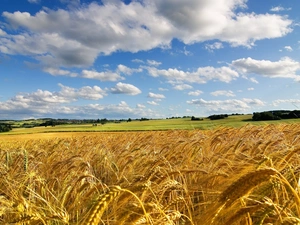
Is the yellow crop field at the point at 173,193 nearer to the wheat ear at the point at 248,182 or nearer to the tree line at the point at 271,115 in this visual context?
the wheat ear at the point at 248,182

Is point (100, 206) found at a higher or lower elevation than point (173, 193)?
higher

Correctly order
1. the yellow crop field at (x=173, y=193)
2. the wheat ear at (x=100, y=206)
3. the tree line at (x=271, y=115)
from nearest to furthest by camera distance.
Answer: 1. the wheat ear at (x=100, y=206)
2. the yellow crop field at (x=173, y=193)
3. the tree line at (x=271, y=115)

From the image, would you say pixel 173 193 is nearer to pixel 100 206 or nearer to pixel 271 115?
pixel 100 206

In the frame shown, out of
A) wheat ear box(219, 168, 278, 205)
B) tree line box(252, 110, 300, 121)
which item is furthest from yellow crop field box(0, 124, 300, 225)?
tree line box(252, 110, 300, 121)

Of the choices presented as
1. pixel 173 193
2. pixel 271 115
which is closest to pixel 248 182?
pixel 173 193

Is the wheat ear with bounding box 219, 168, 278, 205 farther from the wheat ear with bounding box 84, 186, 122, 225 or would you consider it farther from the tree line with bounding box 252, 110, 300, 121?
the tree line with bounding box 252, 110, 300, 121

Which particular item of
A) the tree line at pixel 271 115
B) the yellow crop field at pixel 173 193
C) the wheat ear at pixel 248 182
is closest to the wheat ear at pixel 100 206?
the yellow crop field at pixel 173 193

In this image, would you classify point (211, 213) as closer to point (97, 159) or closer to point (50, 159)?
point (97, 159)

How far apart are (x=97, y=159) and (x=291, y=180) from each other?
3.28 metres

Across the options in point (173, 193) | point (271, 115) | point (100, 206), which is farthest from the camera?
point (271, 115)

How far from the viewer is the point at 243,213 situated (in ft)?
4.24

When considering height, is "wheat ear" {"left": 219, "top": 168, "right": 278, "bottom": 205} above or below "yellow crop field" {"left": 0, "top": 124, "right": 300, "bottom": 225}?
above

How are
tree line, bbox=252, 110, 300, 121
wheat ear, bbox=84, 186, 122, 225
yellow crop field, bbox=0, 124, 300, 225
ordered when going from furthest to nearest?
1. tree line, bbox=252, 110, 300, 121
2. yellow crop field, bbox=0, 124, 300, 225
3. wheat ear, bbox=84, 186, 122, 225

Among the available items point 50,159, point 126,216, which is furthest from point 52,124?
point 126,216
